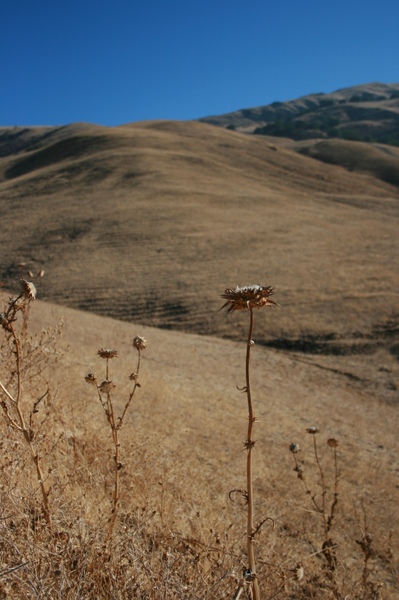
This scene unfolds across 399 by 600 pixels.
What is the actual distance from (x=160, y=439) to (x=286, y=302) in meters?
14.0

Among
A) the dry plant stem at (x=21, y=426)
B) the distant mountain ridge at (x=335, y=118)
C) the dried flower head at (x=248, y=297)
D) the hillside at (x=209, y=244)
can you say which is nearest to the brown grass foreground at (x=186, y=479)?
the dry plant stem at (x=21, y=426)

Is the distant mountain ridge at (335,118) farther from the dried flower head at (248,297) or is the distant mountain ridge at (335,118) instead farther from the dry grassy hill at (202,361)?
the dried flower head at (248,297)

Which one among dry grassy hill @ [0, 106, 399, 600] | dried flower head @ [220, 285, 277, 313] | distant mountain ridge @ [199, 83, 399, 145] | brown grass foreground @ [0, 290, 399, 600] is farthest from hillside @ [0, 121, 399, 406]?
distant mountain ridge @ [199, 83, 399, 145]

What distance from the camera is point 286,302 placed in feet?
64.8

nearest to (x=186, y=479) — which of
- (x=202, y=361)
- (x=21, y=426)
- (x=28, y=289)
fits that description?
(x=21, y=426)

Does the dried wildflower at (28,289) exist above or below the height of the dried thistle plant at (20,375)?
above

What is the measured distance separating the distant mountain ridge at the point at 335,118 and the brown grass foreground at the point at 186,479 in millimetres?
87791

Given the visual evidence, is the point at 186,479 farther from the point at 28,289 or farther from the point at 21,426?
the point at 28,289

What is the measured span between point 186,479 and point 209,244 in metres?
21.6

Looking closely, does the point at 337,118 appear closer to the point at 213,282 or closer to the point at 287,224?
the point at 287,224

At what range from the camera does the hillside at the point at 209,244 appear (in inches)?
732

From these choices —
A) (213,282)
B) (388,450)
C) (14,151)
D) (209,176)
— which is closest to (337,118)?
(14,151)

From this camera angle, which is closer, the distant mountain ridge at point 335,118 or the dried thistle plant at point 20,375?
the dried thistle plant at point 20,375

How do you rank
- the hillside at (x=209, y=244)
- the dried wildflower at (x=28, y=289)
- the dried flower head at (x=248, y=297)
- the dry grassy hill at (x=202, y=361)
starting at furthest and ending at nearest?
1. the hillside at (x=209, y=244)
2. the dry grassy hill at (x=202, y=361)
3. the dried wildflower at (x=28, y=289)
4. the dried flower head at (x=248, y=297)
